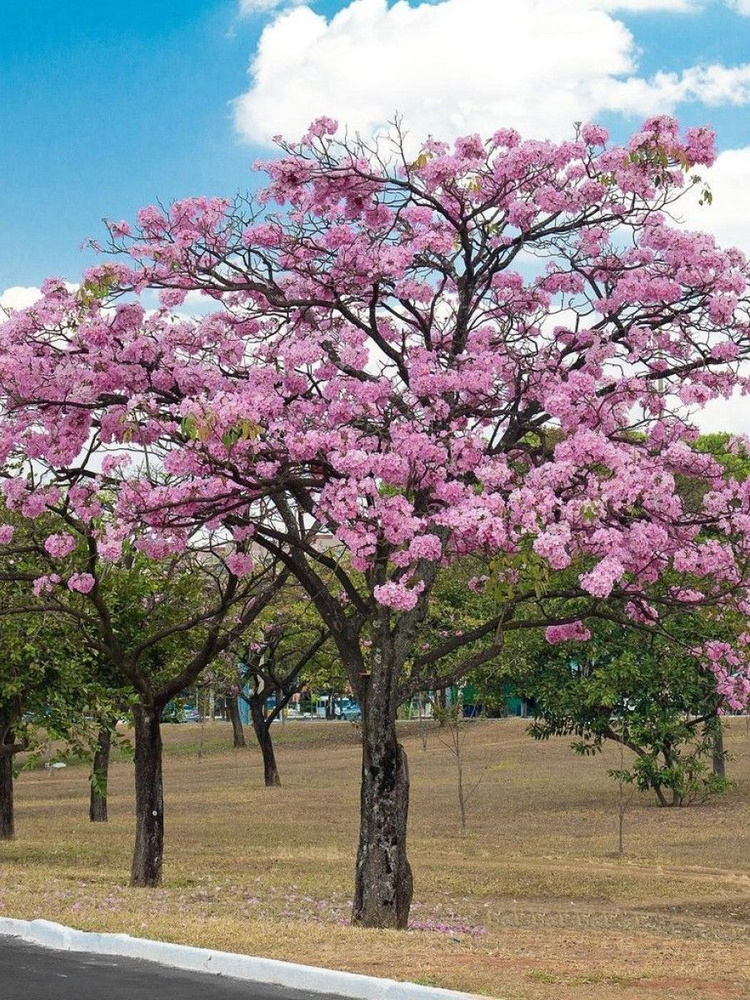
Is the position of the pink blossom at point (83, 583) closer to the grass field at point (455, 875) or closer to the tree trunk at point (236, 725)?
the grass field at point (455, 875)

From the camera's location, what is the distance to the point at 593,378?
1658 cm

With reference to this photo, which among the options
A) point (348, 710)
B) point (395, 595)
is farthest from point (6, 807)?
point (348, 710)

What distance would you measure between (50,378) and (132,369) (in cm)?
95

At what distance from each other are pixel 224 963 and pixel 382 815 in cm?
592

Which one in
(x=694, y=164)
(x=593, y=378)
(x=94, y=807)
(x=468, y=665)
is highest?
(x=694, y=164)

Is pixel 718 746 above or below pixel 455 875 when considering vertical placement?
above

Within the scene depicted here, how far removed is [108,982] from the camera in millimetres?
10562

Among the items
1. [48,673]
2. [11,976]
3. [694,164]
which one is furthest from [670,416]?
[48,673]

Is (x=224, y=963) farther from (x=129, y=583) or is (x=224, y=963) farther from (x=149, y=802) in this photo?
(x=129, y=583)

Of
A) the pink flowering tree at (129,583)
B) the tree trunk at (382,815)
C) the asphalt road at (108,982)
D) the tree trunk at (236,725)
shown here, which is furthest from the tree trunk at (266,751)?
the asphalt road at (108,982)

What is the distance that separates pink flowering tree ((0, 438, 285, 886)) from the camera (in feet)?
56.3

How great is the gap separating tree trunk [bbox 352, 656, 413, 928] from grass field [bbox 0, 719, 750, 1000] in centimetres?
63

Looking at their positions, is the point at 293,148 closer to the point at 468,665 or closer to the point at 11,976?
the point at 468,665

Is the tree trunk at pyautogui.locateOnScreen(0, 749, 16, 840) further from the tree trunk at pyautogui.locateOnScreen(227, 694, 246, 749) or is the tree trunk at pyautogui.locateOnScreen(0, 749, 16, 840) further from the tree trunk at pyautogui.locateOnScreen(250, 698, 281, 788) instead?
the tree trunk at pyautogui.locateOnScreen(227, 694, 246, 749)
